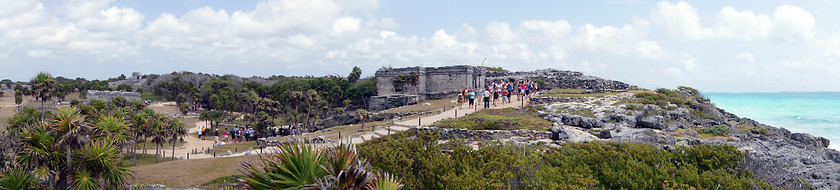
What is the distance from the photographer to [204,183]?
43.9 ft

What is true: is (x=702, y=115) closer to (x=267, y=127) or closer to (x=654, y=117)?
(x=654, y=117)

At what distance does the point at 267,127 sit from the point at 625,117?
→ 2915cm

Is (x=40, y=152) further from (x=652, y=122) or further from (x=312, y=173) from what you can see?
(x=652, y=122)

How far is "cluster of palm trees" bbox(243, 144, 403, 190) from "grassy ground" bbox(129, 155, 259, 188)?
8.68 metres

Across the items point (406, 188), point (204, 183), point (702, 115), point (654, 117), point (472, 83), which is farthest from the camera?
point (472, 83)

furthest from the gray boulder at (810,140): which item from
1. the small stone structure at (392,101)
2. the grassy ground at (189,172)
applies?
the small stone structure at (392,101)

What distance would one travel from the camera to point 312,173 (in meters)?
4.85

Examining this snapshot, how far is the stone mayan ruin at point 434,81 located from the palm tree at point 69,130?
1298 inches

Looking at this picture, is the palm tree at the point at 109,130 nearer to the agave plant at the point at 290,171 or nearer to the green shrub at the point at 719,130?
the agave plant at the point at 290,171

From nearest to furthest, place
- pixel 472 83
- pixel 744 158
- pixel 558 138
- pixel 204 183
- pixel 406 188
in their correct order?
1. pixel 406 188
2. pixel 744 158
3. pixel 204 183
4. pixel 558 138
5. pixel 472 83

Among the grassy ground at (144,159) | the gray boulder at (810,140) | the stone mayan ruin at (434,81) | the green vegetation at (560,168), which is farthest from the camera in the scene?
the stone mayan ruin at (434,81)

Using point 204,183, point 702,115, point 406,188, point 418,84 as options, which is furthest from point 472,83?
point 406,188

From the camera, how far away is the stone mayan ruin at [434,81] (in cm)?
4234

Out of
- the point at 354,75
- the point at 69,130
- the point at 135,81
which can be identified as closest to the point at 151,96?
the point at 135,81
